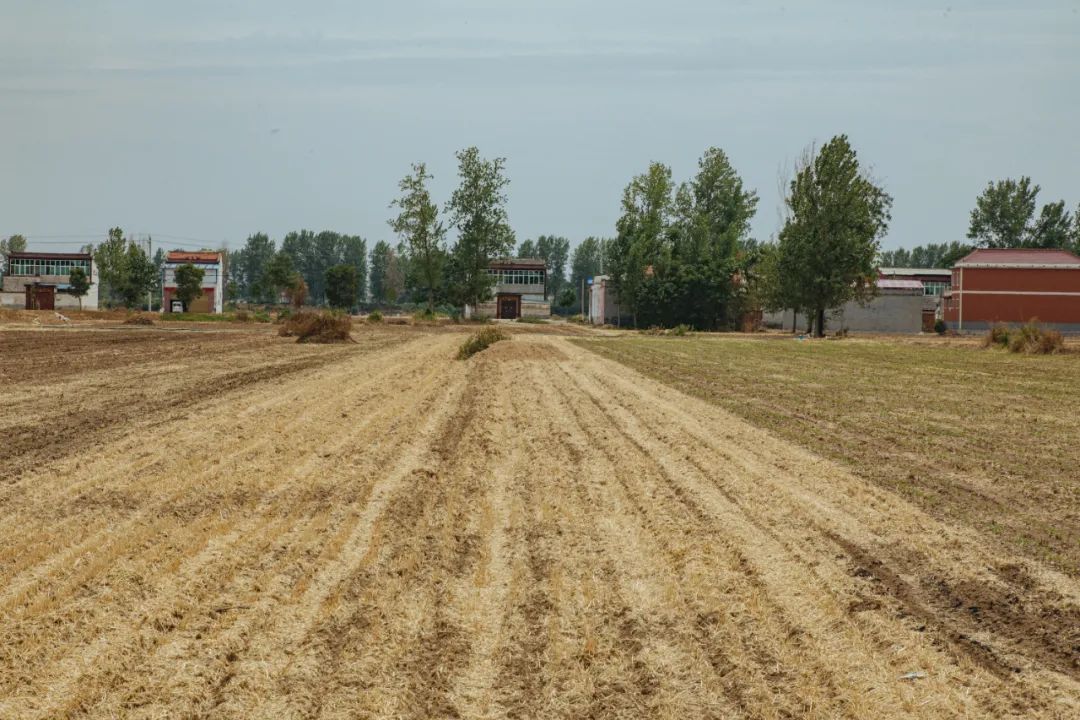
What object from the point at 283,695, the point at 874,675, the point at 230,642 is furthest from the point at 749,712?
the point at 230,642

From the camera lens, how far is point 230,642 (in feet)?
19.2

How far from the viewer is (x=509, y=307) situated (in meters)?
119

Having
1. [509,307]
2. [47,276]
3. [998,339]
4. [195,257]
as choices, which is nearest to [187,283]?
[195,257]

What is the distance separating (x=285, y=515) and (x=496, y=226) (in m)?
86.0

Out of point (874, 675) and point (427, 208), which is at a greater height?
point (427, 208)

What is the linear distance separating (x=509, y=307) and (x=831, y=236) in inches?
2415

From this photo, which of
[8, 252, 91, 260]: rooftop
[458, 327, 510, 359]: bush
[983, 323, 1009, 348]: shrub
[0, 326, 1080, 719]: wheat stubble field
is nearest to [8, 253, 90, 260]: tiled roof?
[8, 252, 91, 260]: rooftop

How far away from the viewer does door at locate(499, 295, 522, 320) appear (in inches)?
4690

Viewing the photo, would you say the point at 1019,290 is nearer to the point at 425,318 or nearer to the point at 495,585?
the point at 425,318

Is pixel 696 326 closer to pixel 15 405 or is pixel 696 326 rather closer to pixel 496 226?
pixel 496 226

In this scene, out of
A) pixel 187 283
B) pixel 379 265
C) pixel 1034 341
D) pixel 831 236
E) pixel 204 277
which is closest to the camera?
pixel 1034 341

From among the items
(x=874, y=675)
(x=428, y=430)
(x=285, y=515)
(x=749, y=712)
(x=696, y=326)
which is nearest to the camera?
(x=749, y=712)

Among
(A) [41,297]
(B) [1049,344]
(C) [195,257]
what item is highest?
(C) [195,257]

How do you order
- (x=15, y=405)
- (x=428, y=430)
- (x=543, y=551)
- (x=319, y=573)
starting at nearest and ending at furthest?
(x=319, y=573) → (x=543, y=551) → (x=428, y=430) → (x=15, y=405)
